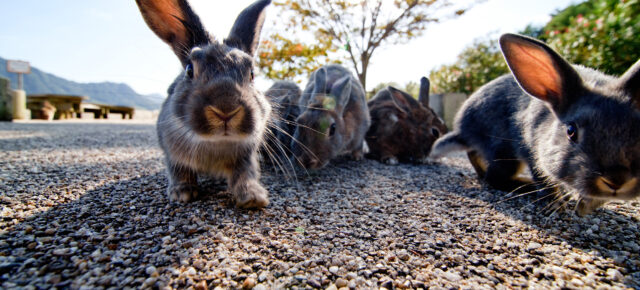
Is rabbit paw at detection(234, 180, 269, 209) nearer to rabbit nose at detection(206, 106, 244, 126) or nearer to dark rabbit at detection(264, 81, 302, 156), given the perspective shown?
rabbit nose at detection(206, 106, 244, 126)

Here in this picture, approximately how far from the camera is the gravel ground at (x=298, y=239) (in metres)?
1.54

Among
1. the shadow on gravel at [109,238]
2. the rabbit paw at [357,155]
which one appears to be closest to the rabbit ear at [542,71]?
the shadow on gravel at [109,238]

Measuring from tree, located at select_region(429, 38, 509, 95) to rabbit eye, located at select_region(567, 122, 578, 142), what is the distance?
9.60 metres

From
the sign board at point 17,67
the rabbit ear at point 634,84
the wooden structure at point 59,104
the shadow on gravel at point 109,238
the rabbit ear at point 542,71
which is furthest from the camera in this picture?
the sign board at point 17,67

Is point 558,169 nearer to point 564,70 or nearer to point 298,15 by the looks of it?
point 564,70

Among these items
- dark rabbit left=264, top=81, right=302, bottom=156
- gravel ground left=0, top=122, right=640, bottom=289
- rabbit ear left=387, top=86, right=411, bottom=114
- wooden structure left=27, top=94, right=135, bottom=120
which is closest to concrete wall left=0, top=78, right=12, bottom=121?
wooden structure left=27, top=94, right=135, bottom=120

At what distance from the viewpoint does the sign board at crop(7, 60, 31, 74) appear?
15500 millimetres

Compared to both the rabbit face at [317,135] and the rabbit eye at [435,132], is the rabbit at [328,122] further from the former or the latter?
the rabbit eye at [435,132]

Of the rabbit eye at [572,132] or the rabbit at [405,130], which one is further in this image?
the rabbit at [405,130]

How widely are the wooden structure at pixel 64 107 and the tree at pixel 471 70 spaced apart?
58.7 feet

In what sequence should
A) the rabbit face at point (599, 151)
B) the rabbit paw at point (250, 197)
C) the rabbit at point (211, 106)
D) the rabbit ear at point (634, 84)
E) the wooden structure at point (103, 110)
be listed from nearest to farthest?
the rabbit face at point (599, 151)
the rabbit ear at point (634, 84)
the rabbit at point (211, 106)
the rabbit paw at point (250, 197)
the wooden structure at point (103, 110)

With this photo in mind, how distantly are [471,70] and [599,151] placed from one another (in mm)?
10697

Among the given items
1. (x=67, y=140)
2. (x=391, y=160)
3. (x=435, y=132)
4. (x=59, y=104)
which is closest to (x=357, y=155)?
(x=391, y=160)

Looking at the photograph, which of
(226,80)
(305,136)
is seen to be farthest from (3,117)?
(226,80)
